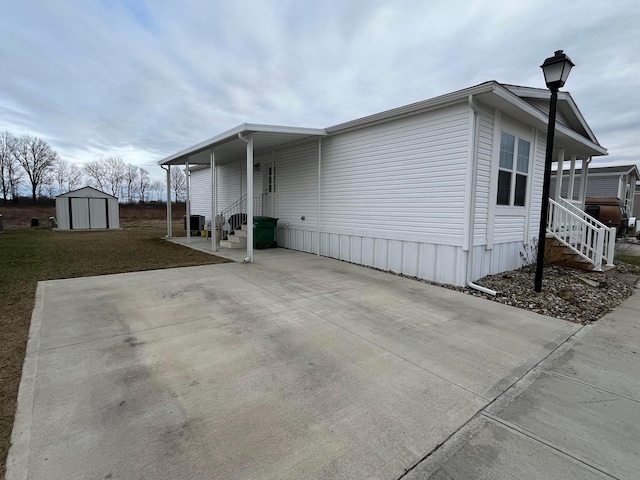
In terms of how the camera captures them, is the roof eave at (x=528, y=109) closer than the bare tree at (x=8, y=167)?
Yes

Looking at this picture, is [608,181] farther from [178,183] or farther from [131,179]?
[131,179]

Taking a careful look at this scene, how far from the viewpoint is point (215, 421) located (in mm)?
2066

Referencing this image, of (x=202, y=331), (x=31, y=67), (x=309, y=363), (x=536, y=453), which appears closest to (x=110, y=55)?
(x=31, y=67)

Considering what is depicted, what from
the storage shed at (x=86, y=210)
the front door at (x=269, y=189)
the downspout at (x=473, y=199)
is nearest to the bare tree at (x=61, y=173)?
the storage shed at (x=86, y=210)

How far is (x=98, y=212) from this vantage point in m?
18.6

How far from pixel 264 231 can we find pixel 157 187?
45726 mm

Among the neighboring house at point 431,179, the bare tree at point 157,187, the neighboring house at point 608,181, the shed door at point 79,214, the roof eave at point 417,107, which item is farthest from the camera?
the bare tree at point 157,187

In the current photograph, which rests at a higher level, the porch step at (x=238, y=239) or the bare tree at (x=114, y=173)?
the bare tree at (x=114, y=173)

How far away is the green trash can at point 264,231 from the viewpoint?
10.0 metres

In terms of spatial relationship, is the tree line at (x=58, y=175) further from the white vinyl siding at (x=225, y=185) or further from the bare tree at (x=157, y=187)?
the white vinyl siding at (x=225, y=185)

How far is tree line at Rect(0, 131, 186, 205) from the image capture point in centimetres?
3703

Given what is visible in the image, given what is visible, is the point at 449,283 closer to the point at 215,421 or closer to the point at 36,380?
the point at 215,421

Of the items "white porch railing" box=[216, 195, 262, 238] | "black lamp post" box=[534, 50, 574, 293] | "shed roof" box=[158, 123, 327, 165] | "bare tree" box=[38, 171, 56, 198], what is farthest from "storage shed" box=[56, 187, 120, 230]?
"bare tree" box=[38, 171, 56, 198]

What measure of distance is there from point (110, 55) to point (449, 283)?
1190 centimetres
